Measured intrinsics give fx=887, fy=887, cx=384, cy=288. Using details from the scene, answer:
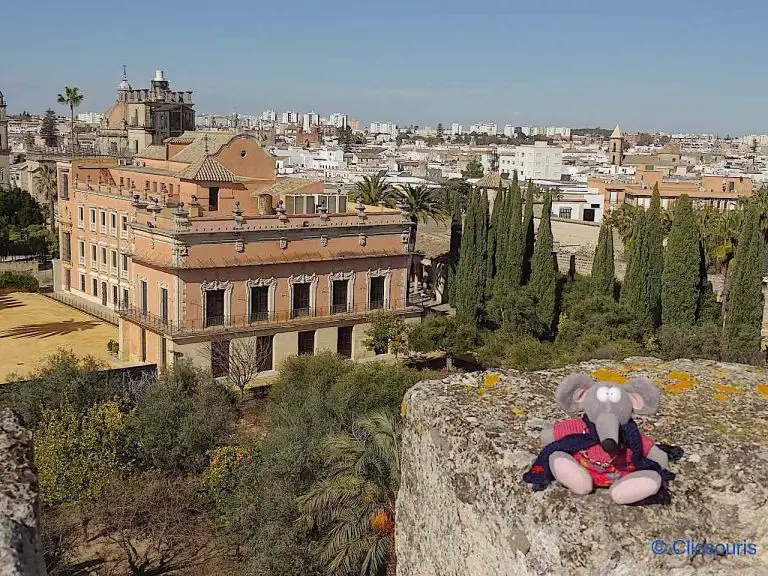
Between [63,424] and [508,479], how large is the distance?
13400mm

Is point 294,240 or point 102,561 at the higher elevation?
point 294,240

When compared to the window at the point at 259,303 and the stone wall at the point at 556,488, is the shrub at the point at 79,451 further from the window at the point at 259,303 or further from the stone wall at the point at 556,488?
the stone wall at the point at 556,488

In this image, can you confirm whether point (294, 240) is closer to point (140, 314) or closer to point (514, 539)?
point (140, 314)

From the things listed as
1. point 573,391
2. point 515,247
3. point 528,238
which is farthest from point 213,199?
point 573,391

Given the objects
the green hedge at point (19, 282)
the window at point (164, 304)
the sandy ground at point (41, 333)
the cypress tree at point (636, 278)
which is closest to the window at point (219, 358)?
the window at point (164, 304)

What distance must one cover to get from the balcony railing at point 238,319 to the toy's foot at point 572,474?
21.2 metres

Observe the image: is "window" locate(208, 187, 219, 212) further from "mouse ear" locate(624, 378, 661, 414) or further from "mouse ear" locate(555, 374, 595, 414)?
"mouse ear" locate(624, 378, 661, 414)

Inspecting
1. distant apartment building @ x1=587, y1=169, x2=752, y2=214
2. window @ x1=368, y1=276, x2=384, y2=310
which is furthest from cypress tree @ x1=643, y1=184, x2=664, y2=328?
distant apartment building @ x1=587, y1=169, x2=752, y2=214

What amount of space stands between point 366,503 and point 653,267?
17221 mm

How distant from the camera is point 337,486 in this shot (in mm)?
12227

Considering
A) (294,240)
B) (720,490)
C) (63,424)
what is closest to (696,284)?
(294,240)

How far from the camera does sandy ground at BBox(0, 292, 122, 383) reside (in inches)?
1131

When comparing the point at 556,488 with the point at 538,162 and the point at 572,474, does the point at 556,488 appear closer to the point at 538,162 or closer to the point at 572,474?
the point at 572,474

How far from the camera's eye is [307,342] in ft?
92.4
